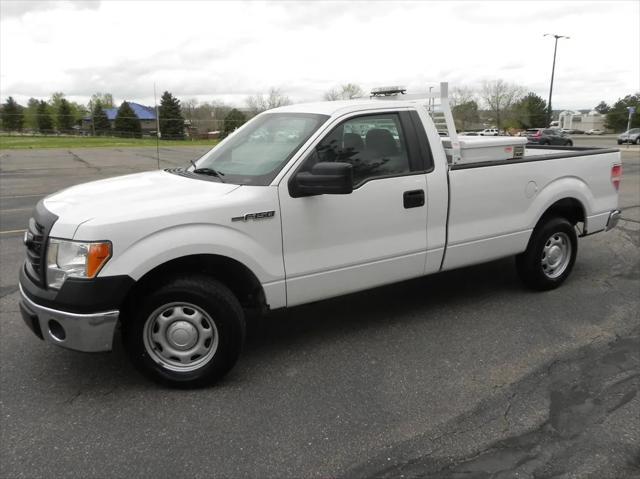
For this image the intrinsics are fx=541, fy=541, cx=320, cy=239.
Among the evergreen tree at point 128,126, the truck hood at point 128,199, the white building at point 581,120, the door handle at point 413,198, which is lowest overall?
the white building at point 581,120

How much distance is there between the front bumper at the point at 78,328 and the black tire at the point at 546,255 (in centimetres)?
371

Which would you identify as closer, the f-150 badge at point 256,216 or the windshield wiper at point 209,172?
the f-150 badge at point 256,216

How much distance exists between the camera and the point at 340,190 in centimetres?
346

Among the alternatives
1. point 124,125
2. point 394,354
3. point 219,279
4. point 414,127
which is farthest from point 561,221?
point 124,125

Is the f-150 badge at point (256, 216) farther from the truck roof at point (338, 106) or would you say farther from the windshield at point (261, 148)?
the truck roof at point (338, 106)

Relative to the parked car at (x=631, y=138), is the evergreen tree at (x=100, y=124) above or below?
above

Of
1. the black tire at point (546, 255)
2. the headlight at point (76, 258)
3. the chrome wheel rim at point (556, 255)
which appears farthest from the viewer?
the chrome wheel rim at point (556, 255)

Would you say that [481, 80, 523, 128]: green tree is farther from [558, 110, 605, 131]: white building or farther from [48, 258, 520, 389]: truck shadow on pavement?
[48, 258, 520, 389]: truck shadow on pavement

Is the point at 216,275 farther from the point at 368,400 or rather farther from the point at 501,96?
the point at 501,96

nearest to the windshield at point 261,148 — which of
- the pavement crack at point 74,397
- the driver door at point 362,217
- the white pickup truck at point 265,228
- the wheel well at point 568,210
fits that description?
the white pickup truck at point 265,228

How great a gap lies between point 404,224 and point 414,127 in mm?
799

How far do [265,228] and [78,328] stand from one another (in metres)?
1.27

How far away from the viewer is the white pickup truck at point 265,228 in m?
3.17

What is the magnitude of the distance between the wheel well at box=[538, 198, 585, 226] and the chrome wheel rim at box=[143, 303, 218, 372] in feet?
11.1
